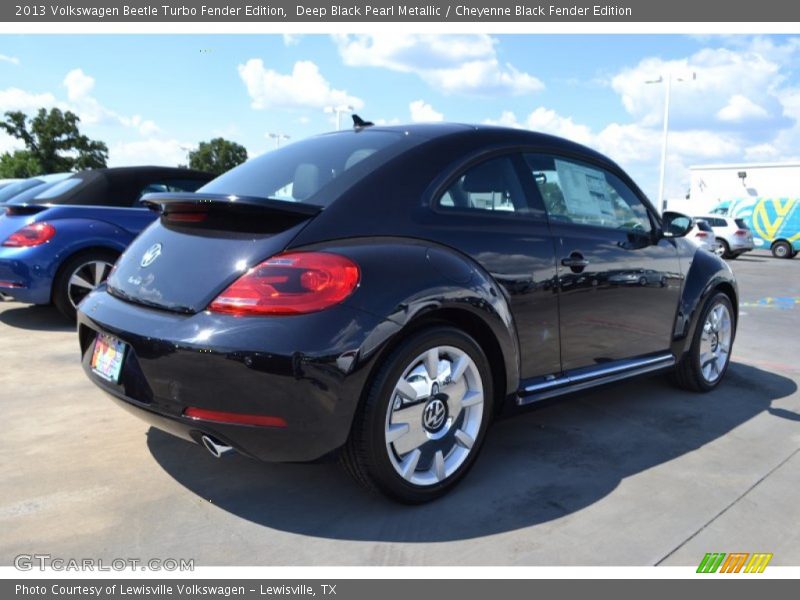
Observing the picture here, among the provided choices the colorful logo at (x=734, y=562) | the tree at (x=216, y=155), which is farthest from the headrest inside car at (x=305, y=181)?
the tree at (x=216, y=155)

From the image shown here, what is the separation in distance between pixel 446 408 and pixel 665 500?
3.51ft

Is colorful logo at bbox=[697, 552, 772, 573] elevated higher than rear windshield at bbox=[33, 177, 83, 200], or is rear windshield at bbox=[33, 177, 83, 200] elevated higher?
rear windshield at bbox=[33, 177, 83, 200]

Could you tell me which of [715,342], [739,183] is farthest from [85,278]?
[739,183]

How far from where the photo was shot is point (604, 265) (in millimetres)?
3523

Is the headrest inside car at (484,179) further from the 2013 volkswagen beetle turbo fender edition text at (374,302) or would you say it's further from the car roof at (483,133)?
the car roof at (483,133)

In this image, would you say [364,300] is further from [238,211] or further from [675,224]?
[675,224]

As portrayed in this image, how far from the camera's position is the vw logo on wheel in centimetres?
270

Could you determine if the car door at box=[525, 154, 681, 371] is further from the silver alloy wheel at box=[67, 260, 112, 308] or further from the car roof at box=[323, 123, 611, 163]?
the silver alloy wheel at box=[67, 260, 112, 308]

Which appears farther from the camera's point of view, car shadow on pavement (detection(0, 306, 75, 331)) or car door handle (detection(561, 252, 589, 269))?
car shadow on pavement (detection(0, 306, 75, 331))

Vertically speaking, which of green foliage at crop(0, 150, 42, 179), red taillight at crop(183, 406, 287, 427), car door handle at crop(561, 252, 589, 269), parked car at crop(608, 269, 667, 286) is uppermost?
green foliage at crop(0, 150, 42, 179)

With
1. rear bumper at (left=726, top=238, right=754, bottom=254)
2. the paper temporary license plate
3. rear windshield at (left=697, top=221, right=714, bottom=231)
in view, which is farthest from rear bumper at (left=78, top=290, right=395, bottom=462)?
rear bumper at (left=726, top=238, right=754, bottom=254)

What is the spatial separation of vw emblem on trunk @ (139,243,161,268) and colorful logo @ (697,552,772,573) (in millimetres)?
2428

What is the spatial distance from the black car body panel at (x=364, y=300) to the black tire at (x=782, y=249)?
24.1m
